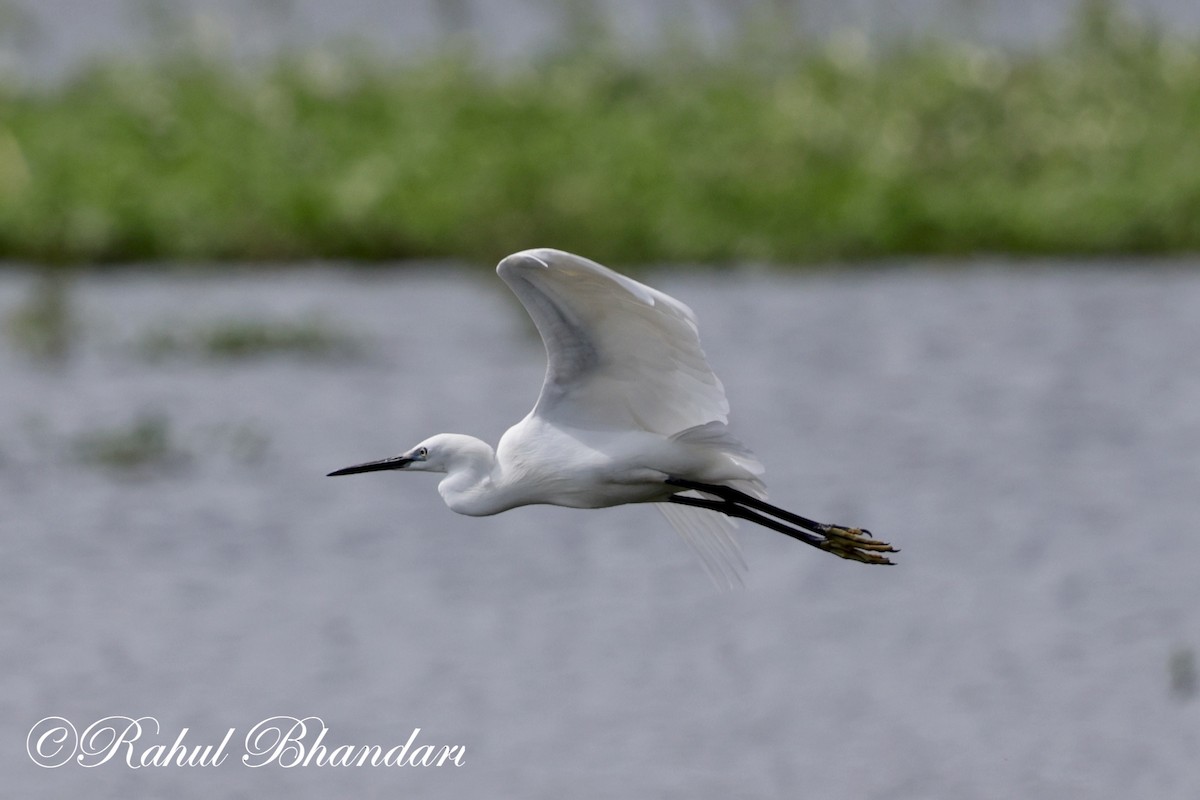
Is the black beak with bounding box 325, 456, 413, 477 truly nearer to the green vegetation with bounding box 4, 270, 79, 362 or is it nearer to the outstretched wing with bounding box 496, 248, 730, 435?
the outstretched wing with bounding box 496, 248, 730, 435

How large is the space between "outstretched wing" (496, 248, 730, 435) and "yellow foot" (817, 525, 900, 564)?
59cm

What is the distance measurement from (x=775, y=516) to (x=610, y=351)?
2.19 feet

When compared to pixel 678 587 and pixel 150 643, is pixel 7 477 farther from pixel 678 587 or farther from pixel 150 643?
pixel 678 587

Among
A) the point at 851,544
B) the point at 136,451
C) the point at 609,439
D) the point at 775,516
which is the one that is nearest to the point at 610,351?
the point at 609,439

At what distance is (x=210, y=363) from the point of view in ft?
47.9

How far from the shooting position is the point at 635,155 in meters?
17.7

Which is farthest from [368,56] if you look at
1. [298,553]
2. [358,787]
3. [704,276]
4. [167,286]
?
→ [358,787]

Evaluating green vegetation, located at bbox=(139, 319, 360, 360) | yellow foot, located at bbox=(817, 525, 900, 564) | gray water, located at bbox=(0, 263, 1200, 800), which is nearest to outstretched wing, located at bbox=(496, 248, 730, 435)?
yellow foot, located at bbox=(817, 525, 900, 564)

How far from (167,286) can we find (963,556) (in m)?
8.22

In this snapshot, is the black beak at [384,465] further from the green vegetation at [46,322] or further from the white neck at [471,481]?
the green vegetation at [46,322]

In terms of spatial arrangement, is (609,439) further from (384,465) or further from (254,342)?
(254,342)

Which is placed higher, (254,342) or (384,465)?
(384,465)

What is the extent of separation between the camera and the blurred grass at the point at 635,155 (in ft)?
53.9

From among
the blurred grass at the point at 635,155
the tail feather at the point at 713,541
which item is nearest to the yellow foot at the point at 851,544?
the tail feather at the point at 713,541
